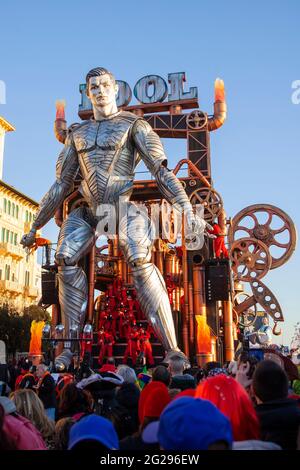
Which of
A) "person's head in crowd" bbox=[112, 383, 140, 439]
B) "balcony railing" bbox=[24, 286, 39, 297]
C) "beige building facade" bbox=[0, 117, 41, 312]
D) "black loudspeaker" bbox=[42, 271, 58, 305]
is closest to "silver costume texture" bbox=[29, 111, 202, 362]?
"black loudspeaker" bbox=[42, 271, 58, 305]

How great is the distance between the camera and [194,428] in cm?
167

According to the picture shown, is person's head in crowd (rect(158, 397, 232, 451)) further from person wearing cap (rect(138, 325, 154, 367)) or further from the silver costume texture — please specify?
person wearing cap (rect(138, 325, 154, 367))

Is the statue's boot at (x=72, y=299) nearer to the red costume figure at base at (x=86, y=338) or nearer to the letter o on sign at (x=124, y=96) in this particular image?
the red costume figure at base at (x=86, y=338)

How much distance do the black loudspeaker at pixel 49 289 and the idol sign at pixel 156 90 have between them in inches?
350

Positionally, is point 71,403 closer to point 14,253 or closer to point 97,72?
point 97,72

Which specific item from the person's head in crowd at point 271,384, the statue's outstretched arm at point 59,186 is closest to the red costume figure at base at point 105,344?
the statue's outstretched arm at point 59,186

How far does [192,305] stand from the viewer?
14.4m

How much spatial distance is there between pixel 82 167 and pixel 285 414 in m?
9.53

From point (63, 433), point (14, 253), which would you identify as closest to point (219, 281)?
point (63, 433)

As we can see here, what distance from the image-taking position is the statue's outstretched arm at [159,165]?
10.8 m

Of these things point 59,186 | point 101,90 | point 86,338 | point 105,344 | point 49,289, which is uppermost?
point 101,90

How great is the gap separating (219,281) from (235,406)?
40.3ft

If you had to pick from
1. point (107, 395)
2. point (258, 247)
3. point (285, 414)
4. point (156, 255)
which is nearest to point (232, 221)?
point (258, 247)

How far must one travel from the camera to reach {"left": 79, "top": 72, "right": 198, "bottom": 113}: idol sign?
69.9ft
